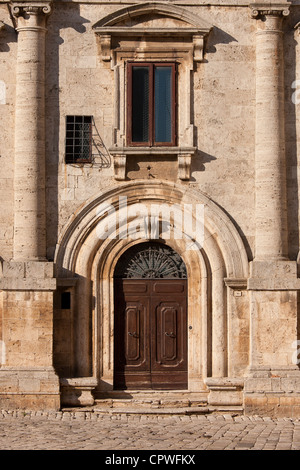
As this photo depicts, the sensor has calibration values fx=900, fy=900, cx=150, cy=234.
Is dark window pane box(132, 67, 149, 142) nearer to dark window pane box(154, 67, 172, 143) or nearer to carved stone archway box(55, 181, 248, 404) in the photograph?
dark window pane box(154, 67, 172, 143)

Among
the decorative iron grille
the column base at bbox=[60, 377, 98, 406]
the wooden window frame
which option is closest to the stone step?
the column base at bbox=[60, 377, 98, 406]

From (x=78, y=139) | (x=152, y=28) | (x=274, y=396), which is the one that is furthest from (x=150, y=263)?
(x=152, y=28)

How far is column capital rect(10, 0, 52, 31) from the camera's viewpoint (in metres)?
17.9

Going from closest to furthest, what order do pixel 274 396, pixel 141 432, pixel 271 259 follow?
1. pixel 141 432
2. pixel 274 396
3. pixel 271 259

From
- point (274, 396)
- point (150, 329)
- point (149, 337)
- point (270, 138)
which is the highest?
point (270, 138)

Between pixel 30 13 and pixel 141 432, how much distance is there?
8469mm

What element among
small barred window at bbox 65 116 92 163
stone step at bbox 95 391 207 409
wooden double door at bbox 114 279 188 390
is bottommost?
stone step at bbox 95 391 207 409

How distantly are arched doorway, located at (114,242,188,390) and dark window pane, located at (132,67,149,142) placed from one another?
2577 mm

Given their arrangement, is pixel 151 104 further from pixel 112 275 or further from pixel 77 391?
pixel 77 391

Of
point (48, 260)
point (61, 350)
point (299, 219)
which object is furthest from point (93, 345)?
point (299, 219)

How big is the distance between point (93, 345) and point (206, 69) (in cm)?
603

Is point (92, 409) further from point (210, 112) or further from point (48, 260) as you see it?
point (210, 112)

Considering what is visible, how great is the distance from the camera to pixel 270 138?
17.9 metres

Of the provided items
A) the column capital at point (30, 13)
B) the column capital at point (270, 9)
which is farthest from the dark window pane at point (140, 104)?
the column capital at point (270, 9)
